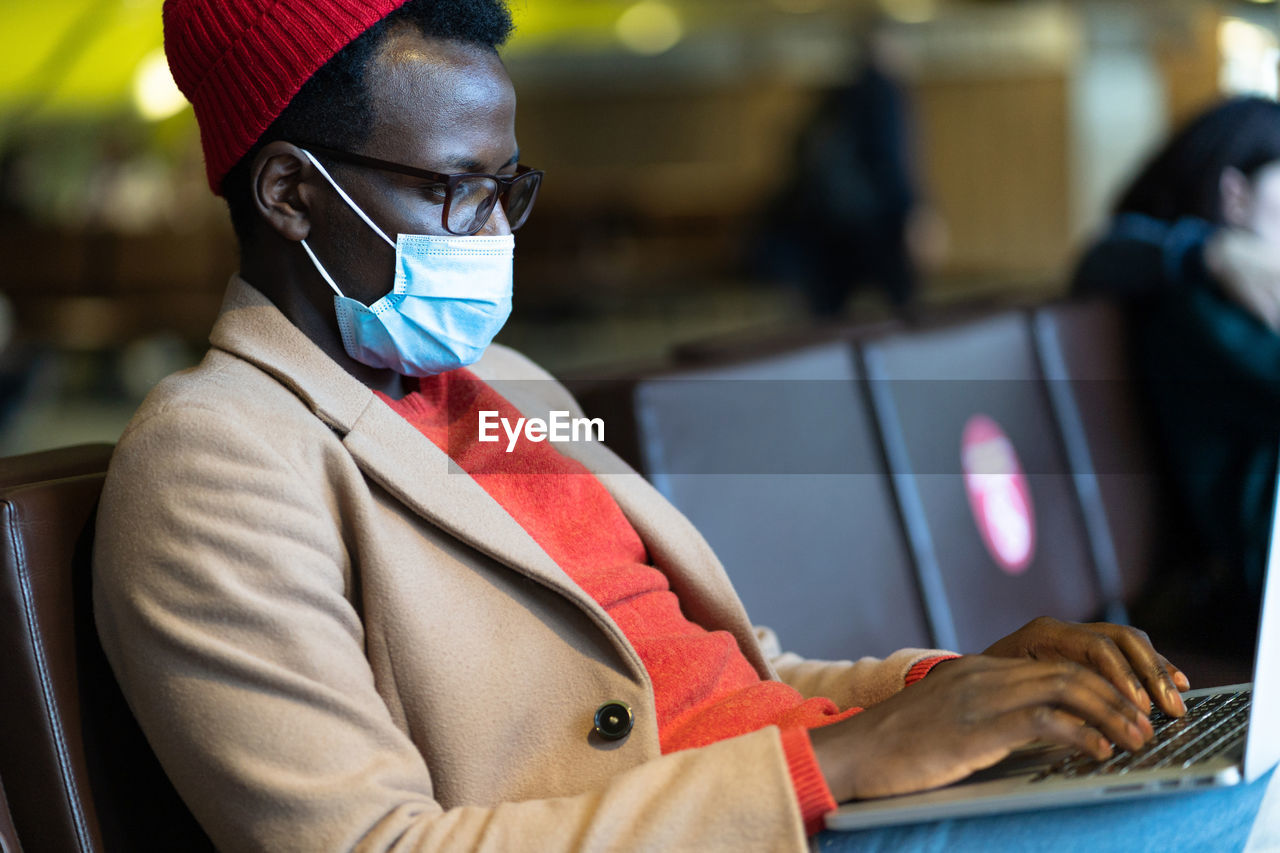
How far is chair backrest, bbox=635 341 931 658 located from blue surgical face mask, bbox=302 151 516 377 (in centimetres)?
55

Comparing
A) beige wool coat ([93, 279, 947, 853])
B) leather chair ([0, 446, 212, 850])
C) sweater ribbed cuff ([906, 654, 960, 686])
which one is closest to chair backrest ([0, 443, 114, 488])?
leather chair ([0, 446, 212, 850])

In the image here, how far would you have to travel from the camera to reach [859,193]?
694 centimetres

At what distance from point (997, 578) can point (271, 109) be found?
157cm

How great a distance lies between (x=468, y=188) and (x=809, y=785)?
2.04 feet

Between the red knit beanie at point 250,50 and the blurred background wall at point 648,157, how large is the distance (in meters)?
4.44

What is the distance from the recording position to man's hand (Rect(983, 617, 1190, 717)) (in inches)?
42.4

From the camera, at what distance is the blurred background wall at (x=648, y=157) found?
845 cm

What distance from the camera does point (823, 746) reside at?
984 mm

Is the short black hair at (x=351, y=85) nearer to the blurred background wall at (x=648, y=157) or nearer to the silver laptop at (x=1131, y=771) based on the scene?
the silver laptop at (x=1131, y=771)

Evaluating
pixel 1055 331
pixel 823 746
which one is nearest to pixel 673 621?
pixel 823 746

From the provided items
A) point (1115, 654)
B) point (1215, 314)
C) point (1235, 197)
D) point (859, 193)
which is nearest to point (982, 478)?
point (1215, 314)

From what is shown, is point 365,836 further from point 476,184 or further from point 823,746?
point 476,184

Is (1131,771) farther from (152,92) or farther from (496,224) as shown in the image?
(152,92)

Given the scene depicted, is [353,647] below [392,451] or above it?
below
